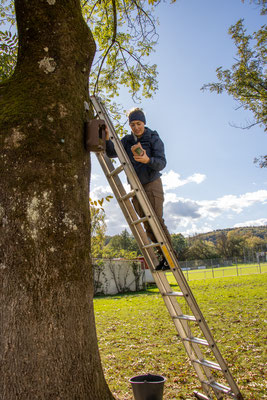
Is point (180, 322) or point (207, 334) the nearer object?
point (207, 334)

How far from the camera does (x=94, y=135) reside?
3697 mm

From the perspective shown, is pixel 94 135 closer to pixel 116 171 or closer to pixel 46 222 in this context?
pixel 116 171

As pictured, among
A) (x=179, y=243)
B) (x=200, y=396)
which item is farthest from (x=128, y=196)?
(x=179, y=243)

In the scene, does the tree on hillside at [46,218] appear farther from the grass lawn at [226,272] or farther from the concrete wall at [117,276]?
the grass lawn at [226,272]

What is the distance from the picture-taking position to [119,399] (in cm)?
454

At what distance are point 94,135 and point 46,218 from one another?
3.52 feet

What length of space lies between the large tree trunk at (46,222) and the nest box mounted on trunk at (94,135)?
10 cm

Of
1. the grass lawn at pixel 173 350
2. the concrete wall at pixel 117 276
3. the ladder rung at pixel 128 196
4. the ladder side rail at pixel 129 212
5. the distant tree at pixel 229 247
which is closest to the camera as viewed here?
the ladder rung at pixel 128 196

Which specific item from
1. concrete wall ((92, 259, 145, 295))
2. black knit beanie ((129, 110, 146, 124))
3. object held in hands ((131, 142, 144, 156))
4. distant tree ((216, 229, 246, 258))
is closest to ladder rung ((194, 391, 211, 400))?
object held in hands ((131, 142, 144, 156))

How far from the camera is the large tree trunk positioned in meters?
2.93

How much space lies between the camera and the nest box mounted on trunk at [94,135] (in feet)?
12.1

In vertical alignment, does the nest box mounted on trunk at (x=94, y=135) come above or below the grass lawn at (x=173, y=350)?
above

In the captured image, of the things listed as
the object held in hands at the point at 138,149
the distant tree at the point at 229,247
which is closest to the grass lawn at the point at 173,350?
the object held in hands at the point at 138,149

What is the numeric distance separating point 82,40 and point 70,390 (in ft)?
11.8
